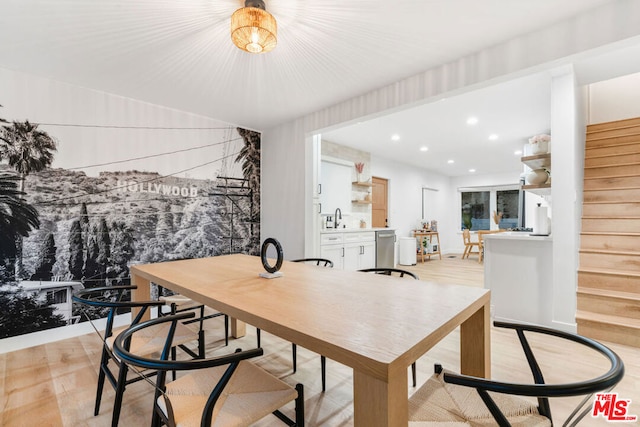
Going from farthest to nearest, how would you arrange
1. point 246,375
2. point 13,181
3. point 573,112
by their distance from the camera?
point 573,112
point 13,181
point 246,375

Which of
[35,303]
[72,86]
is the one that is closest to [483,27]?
[72,86]

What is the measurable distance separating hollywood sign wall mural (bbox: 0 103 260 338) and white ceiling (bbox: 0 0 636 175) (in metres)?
0.53

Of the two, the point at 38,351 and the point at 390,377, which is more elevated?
the point at 390,377

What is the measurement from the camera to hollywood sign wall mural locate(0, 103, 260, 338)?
100 inches

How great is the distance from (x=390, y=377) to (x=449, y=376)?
0.16m

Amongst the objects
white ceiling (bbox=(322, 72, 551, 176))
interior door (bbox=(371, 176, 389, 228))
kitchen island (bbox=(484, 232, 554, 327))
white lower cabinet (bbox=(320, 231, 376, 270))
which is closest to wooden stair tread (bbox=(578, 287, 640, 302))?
kitchen island (bbox=(484, 232, 554, 327))

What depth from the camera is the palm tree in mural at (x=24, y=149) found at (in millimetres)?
2508

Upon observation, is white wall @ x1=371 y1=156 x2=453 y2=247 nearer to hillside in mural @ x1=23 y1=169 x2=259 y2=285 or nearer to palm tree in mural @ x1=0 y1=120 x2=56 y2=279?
hillside in mural @ x1=23 y1=169 x2=259 y2=285

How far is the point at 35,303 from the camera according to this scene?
8.57 feet

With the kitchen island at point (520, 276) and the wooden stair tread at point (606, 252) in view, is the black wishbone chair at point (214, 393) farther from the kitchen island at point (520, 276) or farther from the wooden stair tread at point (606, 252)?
the wooden stair tread at point (606, 252)

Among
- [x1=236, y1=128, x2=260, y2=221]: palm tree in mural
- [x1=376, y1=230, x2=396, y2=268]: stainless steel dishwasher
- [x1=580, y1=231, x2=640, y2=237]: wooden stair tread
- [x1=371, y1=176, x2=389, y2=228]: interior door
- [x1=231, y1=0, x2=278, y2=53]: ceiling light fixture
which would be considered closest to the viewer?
[x1=231, y1=0, x2=278, y2=53]: ceiling light fixture

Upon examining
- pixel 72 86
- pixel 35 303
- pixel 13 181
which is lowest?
pixel 35 303

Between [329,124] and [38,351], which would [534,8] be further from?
[38,351]

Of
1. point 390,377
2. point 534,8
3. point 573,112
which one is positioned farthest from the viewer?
point 573,112
